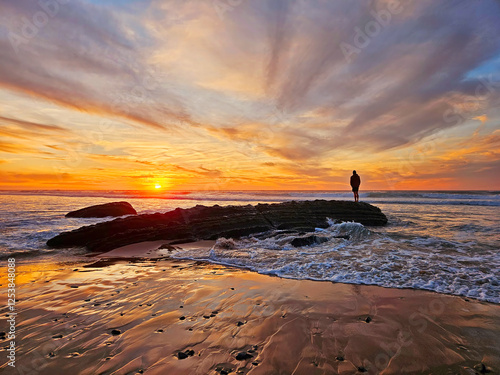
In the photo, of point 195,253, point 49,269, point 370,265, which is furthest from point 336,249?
point 49,269

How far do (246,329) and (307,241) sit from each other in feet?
20.9

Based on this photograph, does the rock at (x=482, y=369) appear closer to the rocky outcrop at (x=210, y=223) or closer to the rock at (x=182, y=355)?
the rock at (x=182, y=355)

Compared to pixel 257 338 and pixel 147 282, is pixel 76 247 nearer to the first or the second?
pixel 147 282

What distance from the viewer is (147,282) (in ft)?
18.5

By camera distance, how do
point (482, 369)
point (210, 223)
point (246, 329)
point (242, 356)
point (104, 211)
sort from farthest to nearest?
1. point (104, 211)
2. point (210, 223)
3. point (246, 329)
4. point (242, 356)
5. point (482, 369)

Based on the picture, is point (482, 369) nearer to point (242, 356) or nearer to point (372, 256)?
point (242, 356)

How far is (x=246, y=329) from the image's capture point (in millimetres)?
3613

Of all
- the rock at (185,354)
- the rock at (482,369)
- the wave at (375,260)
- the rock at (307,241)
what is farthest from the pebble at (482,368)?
the rock at (307,241)

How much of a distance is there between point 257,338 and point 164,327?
4.48 ft

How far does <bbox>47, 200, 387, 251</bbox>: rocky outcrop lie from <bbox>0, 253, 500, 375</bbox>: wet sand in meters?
4.26

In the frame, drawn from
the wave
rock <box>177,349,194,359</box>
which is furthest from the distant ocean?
rock <box>177,349,194,359</box>

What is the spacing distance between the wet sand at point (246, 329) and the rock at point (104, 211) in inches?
565

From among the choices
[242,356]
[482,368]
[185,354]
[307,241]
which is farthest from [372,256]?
[185,354]

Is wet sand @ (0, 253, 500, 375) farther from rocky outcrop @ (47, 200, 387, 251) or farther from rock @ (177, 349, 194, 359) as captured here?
rocky outcrop @ (47, 200, 387, 251)
